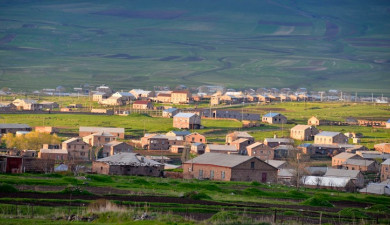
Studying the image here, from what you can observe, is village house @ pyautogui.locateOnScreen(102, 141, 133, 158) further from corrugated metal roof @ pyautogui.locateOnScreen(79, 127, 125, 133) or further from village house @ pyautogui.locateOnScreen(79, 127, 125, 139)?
corrugated metal roof @ pyautogui.locateOnScreen(79, 127, 125, 133)

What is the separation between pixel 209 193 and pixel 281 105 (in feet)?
241

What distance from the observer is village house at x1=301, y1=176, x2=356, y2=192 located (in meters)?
47.0

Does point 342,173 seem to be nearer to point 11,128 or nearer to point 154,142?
point 154,142

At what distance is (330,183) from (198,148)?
17.6m

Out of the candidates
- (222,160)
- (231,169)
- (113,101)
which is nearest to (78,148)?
(222,160)

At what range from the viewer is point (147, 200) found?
95.1 feet

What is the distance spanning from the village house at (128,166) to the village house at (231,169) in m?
1.78

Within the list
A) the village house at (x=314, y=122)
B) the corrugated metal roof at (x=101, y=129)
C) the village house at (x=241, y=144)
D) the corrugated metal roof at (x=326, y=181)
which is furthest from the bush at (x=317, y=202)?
the village house at (x=314, y=122)

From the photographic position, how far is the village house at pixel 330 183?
154 ft

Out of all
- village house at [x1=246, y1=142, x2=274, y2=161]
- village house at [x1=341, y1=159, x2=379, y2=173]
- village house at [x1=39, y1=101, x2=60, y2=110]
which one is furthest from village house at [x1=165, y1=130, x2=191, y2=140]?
village house at [x1=39, y1=101, x2=60, y2=110]

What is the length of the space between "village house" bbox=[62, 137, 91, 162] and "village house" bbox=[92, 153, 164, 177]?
11.2 m

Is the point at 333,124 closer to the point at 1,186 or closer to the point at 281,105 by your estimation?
the point at 281,105

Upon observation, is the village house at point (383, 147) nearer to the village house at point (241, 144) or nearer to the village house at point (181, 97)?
the village house at point (241, 144)

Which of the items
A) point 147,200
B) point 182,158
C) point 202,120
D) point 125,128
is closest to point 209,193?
point 147,200
